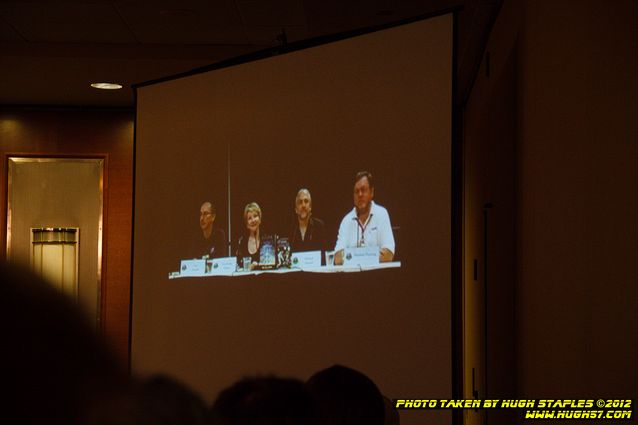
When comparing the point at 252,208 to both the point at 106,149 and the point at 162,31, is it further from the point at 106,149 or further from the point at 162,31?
the point at 106,149

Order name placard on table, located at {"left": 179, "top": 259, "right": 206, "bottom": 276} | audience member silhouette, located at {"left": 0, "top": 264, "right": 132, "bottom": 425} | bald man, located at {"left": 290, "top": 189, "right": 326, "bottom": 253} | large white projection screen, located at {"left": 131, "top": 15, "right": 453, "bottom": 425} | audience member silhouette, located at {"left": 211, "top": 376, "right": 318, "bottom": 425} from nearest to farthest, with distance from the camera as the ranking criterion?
audience member silhouette, located at {"left": 0, "top": 264, "right": 132, "bottom": 425} → audience member silhouette, located at {"left": 211, "top": 376, "right": 318, "bottom": 425} → large white projection screen, located at {"left": 131, "top": 15, "right": 453, "bottom": 425} → bald man, located at {"left": 290, "top": 189, "right": 326, "bottom": 253} → name placard on table, located at {"left": 179, "top": 259, "right": 206, "bottom": 276}

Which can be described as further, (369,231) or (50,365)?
(369,231)

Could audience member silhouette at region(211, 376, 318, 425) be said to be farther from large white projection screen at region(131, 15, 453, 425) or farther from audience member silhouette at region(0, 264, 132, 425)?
large white projection screen at region(131, 15, 453, 425)

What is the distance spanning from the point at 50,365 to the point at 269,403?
502 mm

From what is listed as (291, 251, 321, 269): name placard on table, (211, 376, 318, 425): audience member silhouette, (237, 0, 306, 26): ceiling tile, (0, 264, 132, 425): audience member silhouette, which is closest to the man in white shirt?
(291, 251, 321, 269): name placard on table

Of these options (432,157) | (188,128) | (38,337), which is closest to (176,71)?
(188,128)

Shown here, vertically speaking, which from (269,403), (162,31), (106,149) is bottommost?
(269,403)

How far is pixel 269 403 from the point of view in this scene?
0.84m

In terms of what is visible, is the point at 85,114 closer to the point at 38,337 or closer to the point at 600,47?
the point at 600,47

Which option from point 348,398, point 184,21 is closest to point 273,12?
point 184,21

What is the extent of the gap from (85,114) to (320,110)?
380cm

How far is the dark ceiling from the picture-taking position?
17.0 feet

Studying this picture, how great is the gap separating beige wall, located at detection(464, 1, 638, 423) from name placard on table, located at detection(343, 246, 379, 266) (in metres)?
0.74

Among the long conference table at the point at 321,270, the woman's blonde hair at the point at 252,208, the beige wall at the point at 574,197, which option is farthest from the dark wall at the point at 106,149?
the beige wall at the point at 574,197
